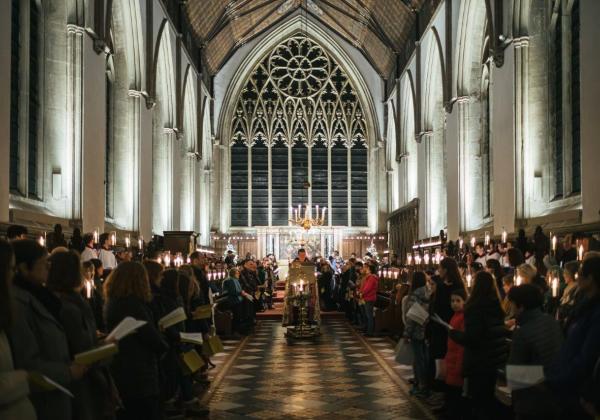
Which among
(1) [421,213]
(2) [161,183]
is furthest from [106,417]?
(1) [421,213]

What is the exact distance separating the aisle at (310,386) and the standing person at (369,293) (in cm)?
133

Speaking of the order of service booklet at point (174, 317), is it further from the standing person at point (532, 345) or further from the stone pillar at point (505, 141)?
the stone pillar at point (505, 141)

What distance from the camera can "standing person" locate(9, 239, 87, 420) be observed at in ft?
11.1

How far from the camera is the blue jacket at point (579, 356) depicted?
144 inches

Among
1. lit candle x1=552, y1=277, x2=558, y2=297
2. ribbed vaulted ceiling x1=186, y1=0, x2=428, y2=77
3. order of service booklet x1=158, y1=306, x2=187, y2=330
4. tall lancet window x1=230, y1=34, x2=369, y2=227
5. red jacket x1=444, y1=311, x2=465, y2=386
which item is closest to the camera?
order of service booklet x1=158, y1=306, x2=187, y2=330

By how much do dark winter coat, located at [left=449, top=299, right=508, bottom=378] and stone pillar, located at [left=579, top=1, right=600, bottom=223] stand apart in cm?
655

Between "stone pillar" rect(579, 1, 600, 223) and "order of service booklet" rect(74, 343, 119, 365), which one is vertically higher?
"stone pillar" rect(579, 1, 600, 223)

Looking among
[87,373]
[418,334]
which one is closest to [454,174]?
[418,334]

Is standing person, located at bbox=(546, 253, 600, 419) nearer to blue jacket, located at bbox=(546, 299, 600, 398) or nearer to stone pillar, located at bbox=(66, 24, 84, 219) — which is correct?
blue jacket, located at bbox=(546, 299, 600, 398)

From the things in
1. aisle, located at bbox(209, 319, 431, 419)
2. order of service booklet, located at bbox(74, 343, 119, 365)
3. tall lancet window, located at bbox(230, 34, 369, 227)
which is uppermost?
tall lancet window, located at bbox(230, 34, 369, 227)

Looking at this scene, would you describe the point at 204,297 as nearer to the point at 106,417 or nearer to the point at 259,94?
the point at 106,417

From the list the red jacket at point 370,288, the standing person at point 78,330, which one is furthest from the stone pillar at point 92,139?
the standing person at point 78,330

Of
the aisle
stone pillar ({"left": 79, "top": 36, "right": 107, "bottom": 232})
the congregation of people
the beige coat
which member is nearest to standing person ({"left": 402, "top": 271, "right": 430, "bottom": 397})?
the congregation of people

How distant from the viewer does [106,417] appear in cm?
439
